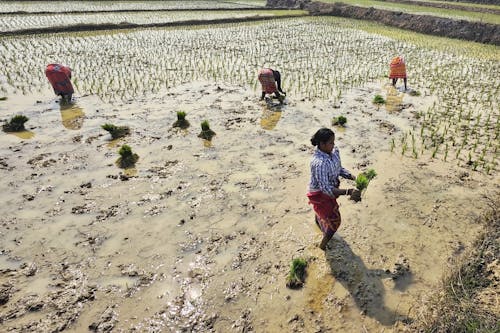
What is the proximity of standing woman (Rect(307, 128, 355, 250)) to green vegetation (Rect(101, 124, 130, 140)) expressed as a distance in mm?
4544

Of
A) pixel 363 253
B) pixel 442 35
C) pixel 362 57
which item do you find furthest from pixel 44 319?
pixel 442 35

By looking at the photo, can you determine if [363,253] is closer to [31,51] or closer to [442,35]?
[31,51]

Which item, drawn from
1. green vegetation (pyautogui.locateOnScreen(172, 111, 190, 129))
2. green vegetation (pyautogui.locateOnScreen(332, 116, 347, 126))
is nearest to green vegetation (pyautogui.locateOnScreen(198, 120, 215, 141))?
green vegetation (pyautogui.locateOnScreen(172, 111, 190, 129))

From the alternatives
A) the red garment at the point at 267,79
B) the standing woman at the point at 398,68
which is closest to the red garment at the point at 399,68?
the standing woman at the point at 398,68

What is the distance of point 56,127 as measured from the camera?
24.0ft

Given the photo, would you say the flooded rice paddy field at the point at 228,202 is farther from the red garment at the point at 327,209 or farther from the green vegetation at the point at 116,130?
the red garment at the point at 327,209

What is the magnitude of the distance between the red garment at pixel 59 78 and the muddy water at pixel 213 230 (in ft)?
3.69

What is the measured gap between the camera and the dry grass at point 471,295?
2.62 metres

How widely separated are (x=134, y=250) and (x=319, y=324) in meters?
2.28

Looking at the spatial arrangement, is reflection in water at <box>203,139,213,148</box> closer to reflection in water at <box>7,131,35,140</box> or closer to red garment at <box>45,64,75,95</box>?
reflection in water at <box>7,131,35,140</box>

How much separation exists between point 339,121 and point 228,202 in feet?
11.7

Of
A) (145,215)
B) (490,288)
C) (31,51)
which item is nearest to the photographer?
(490,288)

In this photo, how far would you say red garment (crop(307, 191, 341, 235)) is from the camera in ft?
12.3

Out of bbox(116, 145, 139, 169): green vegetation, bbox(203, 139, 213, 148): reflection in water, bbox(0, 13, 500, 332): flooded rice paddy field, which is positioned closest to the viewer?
bbox(0, 13, 500, 332): flooded rice paddy field
